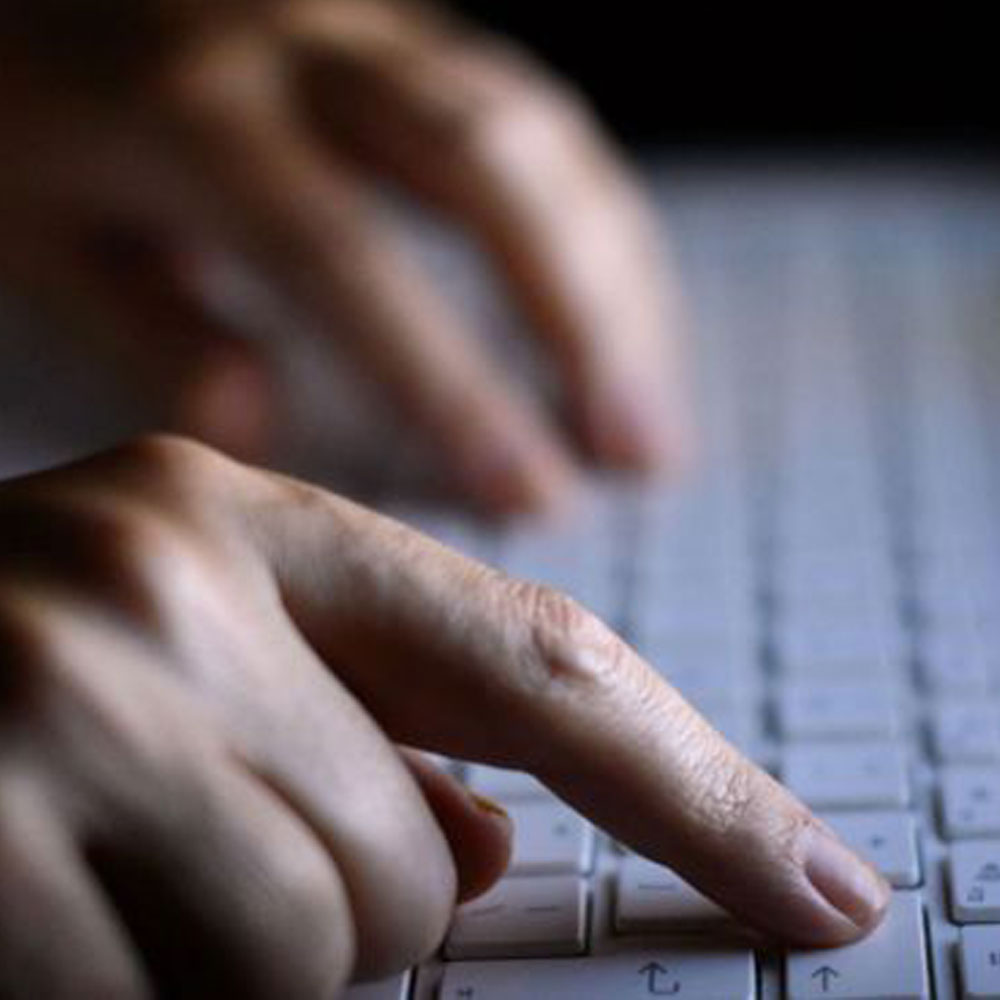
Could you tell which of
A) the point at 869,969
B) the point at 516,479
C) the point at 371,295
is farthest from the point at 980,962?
the point at 371,295

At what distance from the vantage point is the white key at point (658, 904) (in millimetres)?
458

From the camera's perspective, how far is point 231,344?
0.86 metres

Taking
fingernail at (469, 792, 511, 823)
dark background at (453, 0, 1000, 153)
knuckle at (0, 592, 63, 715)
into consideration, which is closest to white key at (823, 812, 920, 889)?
fingernail at (469, 792, 511, 823)

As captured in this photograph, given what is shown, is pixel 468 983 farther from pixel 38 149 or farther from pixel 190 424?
pixel 38 149

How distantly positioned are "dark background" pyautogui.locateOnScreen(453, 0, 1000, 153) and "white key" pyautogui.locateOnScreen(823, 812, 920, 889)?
74 centimetres

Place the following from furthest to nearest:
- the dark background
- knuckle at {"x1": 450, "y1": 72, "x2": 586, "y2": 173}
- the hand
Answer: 1. the dark background
2. knuckle at {"x1": 450, "y1": 72, "x2": 586, "y2": 173}
3. the hand

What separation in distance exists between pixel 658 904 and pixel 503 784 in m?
0.09

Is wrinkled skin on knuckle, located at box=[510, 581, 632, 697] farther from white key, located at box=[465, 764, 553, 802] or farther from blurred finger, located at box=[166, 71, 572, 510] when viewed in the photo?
blurred finger, located at box=[166, 71, 572, 510]

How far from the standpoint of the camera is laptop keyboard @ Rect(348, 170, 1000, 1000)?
0.45 m

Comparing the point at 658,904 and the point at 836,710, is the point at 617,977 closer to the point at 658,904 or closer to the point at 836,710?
the point at 658,904

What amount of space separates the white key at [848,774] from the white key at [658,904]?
0.06 metres

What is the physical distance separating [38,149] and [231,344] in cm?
16

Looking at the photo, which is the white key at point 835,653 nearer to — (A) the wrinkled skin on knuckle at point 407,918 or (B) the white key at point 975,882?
(B) the white key at point 975,882

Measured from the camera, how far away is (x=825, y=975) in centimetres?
43
